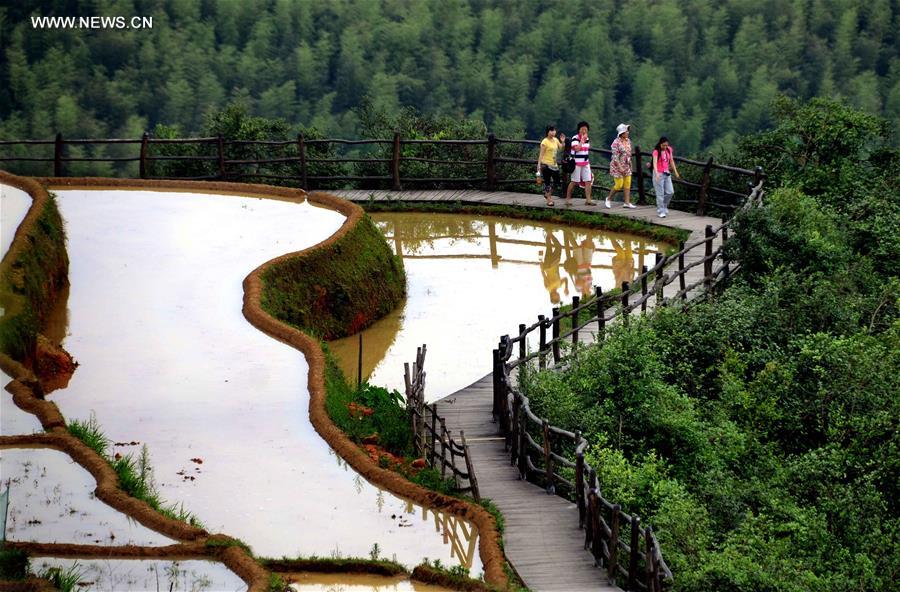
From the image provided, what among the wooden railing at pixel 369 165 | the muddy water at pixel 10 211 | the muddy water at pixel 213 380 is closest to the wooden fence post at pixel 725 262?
the wooden railing at pixel 369 165

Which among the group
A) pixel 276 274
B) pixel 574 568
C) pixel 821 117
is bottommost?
pixel 574 568

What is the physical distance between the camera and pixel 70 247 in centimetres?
2333

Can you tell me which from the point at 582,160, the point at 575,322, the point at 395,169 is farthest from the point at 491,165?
the point at 575,322

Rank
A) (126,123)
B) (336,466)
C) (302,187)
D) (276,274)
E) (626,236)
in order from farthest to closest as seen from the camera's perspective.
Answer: (126,123) → (302,187) → (626,236) → (276,274) → (336,466)

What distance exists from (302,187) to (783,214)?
972 centimetres

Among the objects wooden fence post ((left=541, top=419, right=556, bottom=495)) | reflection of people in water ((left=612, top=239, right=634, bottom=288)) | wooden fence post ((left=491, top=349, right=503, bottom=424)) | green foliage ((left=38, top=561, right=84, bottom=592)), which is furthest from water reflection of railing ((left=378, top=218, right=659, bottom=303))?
green foliage ((left=38, top=561, right=84, bottom=592))

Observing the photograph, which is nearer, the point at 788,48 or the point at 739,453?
the point at 739,453

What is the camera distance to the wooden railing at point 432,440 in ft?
54.1

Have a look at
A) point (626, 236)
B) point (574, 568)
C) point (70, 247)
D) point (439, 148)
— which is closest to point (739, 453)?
point (574, 568)

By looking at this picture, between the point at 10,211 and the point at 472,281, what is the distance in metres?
6.67

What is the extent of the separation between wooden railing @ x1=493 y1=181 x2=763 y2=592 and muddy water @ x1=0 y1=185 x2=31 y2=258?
6658 millimetres

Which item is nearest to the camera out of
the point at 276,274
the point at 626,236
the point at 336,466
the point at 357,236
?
the point at 336,466

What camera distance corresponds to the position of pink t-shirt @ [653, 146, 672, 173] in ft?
86.2

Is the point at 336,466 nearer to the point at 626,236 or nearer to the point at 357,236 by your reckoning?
the point at 357,236
